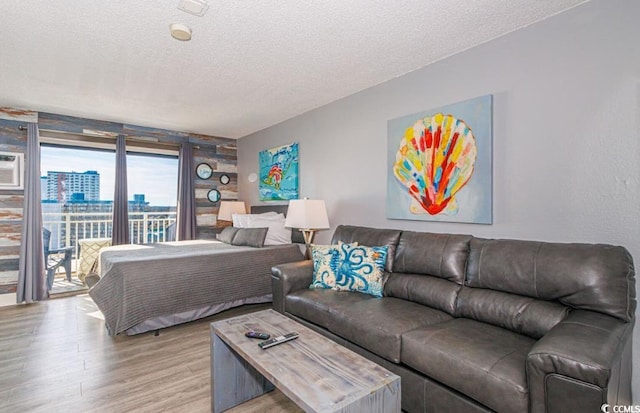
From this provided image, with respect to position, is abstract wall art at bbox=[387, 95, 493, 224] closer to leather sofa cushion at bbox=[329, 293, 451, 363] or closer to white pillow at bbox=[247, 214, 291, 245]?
leather sofa cushion at bbox=[329, 293, 451, 363]

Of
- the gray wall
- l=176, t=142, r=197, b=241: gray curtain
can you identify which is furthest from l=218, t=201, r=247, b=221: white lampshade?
the gray wall

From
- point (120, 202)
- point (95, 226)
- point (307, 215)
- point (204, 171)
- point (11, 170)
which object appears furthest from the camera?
point (204, 171)

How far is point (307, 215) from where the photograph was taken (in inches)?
133

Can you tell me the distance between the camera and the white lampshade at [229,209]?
5.31 metres

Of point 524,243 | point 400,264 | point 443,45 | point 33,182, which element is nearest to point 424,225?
point 400,264

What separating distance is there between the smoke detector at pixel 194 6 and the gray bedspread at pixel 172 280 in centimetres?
218

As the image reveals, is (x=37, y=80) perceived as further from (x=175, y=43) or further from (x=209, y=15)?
(x=209, y=15)

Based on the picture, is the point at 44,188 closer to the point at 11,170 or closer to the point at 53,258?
the point at 11,170

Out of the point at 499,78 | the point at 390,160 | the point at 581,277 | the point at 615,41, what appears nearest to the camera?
the point at 581,277

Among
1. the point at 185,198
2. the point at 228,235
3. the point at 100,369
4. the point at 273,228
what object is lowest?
the point at 100,369

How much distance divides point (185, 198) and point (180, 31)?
137 inches

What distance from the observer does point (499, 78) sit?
235 cm

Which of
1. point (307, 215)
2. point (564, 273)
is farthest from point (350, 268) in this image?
point (564, 273)

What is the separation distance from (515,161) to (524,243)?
2.03 ft
